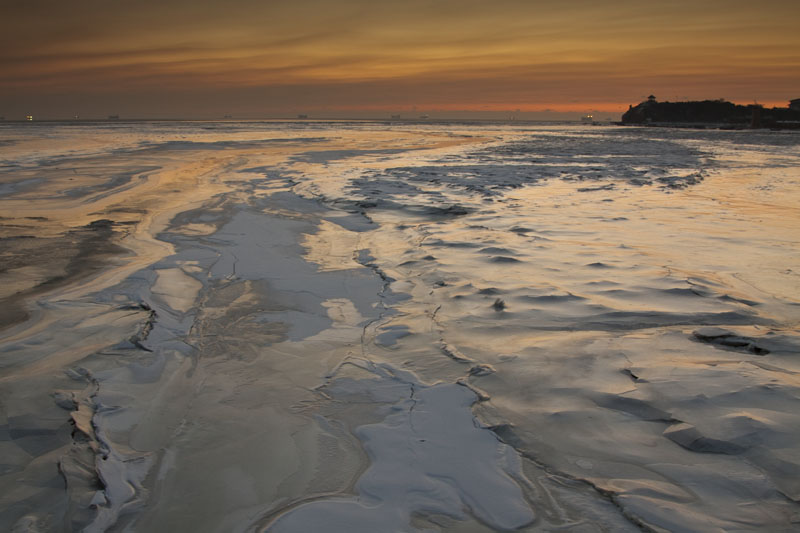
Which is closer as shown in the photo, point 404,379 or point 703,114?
point 404,379

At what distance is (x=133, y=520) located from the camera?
1918 mm

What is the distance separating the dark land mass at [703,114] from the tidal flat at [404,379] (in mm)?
72429

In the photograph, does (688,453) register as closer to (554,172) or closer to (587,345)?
(587,345)

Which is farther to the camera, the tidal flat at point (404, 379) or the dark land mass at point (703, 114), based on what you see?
the dark land mass at point (703, 114)

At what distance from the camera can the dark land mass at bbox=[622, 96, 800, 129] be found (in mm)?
71125

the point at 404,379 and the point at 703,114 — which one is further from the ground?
the point at 703,114

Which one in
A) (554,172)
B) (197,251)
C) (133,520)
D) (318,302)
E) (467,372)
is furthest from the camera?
(554,172)

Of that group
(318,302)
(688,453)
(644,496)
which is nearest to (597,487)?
(644,496)

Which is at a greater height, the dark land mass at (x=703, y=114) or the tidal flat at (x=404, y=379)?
the dark land mass at (x=703, y=114)

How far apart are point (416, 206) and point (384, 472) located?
21.6 feet

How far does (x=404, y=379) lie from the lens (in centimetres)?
297

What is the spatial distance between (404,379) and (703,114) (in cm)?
10083

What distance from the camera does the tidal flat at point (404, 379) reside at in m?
1.99

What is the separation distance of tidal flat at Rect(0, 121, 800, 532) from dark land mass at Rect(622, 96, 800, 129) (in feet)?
238
